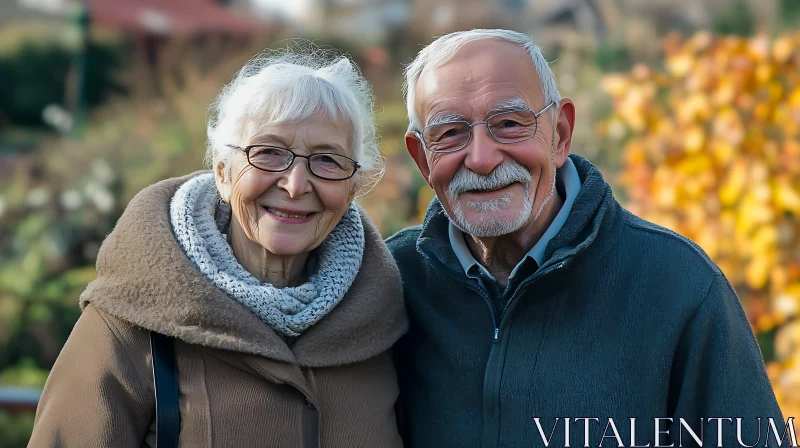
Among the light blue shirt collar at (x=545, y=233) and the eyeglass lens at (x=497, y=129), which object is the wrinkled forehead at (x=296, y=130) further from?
the light blue shirt collar at (x=545, y=233)

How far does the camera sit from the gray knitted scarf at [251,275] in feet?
7.72

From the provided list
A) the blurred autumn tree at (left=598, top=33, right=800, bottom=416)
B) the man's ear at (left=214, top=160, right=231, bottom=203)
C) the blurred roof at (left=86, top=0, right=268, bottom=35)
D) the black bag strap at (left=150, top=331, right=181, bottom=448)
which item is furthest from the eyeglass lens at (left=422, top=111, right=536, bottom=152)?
the blurred roof at (left=86, top=0, right=268, bottom=35)

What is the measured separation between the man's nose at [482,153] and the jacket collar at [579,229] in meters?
0.28

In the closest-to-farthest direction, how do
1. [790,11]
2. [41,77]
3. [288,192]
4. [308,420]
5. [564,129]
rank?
[308,420] < [288,192] < [564,129] < [790,11] < [41,77]

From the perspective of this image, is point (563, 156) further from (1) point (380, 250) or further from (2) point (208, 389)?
(2) point (208, 389)

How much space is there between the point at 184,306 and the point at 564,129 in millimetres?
1291

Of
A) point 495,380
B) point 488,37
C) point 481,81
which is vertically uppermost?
point 488,37

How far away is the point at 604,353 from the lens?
2395 millimetres

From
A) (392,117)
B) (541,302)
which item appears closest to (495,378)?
(541,302)

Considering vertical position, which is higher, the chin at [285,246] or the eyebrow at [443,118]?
the eyebrow at [443,118]

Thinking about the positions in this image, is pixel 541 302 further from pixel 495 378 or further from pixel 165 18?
pixel 165 18

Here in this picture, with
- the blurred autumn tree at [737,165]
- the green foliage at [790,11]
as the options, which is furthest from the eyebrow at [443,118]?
the green foliage at [790,11]

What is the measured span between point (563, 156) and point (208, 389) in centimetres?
129

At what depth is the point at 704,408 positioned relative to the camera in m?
2.33
